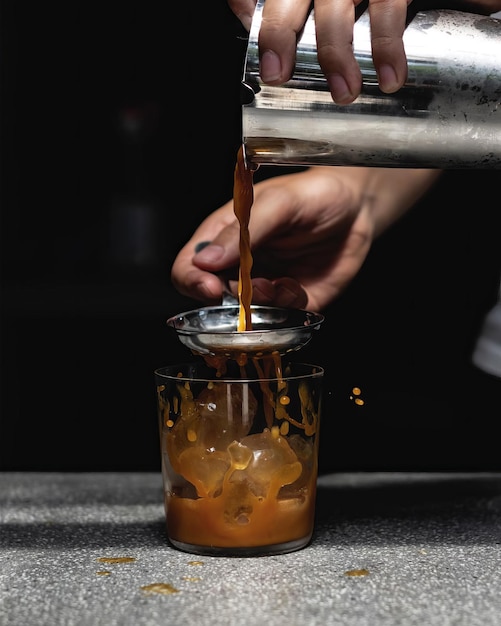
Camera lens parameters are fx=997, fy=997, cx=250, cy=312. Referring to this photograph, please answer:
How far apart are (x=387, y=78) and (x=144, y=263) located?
1091 millimetres

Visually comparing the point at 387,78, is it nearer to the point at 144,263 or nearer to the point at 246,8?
the point at 246,8

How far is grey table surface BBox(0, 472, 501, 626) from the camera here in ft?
2.52

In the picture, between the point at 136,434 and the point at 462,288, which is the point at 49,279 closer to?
the point at 136,434

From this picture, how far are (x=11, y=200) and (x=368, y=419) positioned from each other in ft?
2.67

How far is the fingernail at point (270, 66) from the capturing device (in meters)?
0.83

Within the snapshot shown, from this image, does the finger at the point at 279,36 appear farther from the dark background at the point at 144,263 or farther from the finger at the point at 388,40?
the dark background at the point at 144,263

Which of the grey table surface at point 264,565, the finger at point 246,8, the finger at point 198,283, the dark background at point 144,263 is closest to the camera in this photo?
the grey table surface at point 264,565

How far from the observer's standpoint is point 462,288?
1768 millimetres

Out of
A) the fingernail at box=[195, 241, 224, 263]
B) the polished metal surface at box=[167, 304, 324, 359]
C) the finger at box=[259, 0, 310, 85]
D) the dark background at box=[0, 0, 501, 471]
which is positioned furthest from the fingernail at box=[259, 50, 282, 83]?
the dark background at box=[0, 0, 501, 471]

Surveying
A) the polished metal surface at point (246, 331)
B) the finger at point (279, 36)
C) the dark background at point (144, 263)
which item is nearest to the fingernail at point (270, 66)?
the finger at point (279, 36)

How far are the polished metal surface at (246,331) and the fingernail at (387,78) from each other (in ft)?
0.76

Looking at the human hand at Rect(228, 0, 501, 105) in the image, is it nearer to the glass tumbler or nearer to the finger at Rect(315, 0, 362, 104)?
the finger at Rect(315, 0, 362, 104)

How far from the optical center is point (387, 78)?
84 cm

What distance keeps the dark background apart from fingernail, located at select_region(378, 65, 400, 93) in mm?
802
